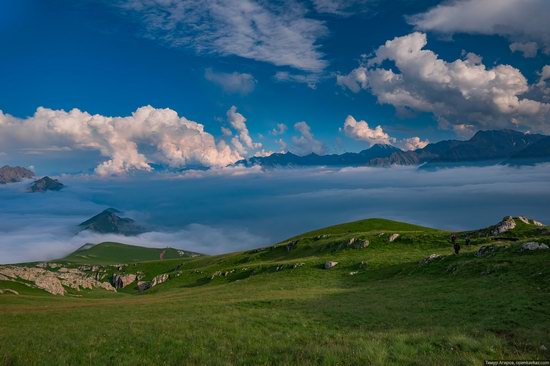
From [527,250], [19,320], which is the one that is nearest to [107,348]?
[19,320]

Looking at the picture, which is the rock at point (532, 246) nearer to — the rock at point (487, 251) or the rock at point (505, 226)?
the rock at point (487, 251)

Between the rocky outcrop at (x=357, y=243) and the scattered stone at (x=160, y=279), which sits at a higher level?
the rocky outcrop at (x=357, y=243)

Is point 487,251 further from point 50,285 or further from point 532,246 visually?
point 50,285

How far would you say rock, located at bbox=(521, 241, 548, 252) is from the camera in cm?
4128

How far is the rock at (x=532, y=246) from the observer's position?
4128cm

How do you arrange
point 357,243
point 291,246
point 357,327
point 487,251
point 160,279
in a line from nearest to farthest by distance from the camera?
point 357,327, point 487,251, point 357,243, point 291,246, point 160,279

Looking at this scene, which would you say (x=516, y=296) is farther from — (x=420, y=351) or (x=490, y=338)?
(x=420, y=351)

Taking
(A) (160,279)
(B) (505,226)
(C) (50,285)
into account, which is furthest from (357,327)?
(A) (160,279)

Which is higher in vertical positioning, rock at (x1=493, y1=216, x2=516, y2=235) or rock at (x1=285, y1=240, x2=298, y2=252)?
rock at (x1=493, y1=216, x2=516, y2=235)

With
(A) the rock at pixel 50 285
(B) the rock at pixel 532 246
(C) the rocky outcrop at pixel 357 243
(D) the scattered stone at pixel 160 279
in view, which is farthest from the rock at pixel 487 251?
(A) the rock at pixel 50 285

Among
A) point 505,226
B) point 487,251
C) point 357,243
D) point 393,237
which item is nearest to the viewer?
point 487,251

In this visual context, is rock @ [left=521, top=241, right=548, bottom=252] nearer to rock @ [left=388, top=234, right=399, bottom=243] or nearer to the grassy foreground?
the grassy foreground

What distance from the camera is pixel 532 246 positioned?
42.3 meters

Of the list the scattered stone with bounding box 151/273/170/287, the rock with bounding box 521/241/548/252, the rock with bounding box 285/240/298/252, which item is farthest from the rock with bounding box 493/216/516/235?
the scattered stone with bounding box 151/273/170/287
